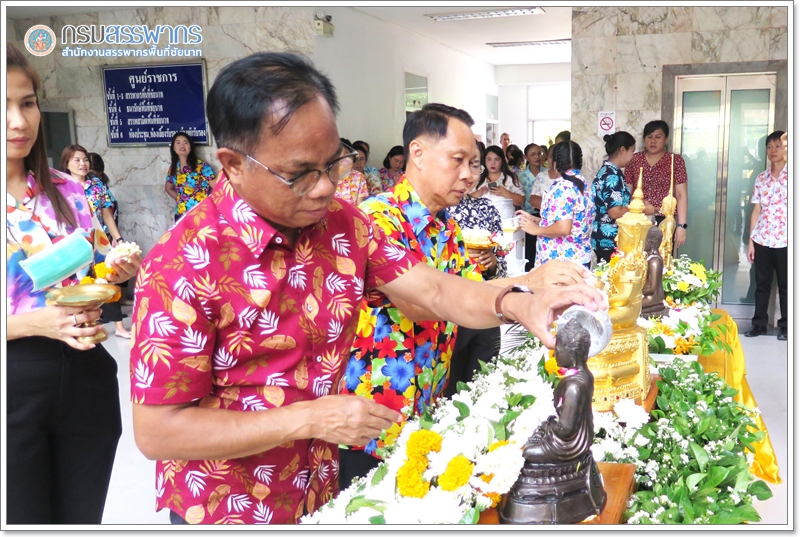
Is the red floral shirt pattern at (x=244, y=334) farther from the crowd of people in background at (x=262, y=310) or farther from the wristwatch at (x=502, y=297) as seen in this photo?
the wristwatch at (x=502, y=297)

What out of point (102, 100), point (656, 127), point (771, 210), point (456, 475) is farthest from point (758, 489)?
point (102, 100)

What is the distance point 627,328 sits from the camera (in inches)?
78.2

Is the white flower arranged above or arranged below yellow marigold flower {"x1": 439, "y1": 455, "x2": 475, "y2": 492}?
below

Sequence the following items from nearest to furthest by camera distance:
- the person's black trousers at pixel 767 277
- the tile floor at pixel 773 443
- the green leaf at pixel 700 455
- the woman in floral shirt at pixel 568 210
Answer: the green leaf at pixel 700 455
the tile floor at pixel 773 443
the woman in floral shirt at pixel 568 210
the person's black trousers at pixel 767 277

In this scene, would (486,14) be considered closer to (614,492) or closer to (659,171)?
(659,171)

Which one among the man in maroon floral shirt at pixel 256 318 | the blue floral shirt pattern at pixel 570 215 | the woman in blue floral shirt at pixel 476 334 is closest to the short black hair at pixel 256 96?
the man in maroon floral shirt at pixel 256 318

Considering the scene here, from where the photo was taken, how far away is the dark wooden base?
119 centimetres

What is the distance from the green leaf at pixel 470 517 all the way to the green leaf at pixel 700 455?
66cm

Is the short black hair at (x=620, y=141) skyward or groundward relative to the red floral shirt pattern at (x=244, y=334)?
skyward

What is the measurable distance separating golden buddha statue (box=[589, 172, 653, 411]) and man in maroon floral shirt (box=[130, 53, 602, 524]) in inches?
26.9

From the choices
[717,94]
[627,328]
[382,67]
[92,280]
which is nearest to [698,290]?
[627,328]

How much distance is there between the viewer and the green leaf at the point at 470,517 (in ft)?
3.67

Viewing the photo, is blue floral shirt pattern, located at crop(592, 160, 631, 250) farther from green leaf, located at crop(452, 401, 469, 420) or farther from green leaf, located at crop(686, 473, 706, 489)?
green leaf, located at crop(452, 401, 469, 420)

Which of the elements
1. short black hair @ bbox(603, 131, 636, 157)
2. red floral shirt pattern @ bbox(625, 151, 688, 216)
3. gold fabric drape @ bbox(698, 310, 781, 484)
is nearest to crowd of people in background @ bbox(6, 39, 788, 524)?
gold fabric drape @ bbox(698, 310, 781, 484)
